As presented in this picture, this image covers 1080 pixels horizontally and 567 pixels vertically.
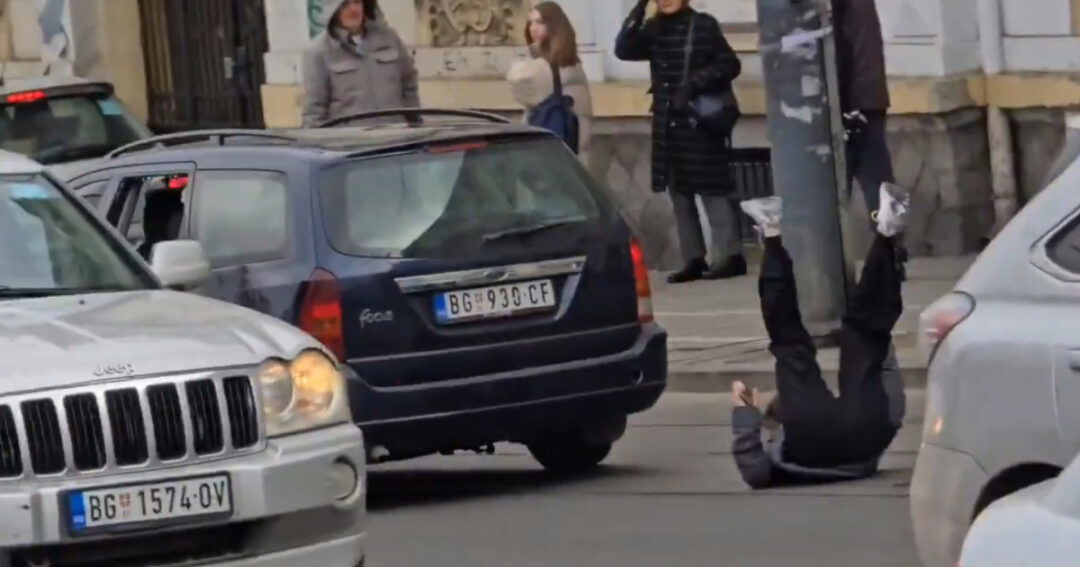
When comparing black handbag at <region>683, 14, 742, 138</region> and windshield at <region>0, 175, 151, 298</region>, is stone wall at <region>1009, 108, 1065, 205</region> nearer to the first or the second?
black handbag at <region>683, 14, 742, 138</region>

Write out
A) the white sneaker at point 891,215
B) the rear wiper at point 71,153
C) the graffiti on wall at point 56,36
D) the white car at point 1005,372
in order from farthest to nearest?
the graffiti on wall at point 56,36 → the rear wiper at point 71,153 → the white sneaker at point 891,215 → the white car at point 1005,372

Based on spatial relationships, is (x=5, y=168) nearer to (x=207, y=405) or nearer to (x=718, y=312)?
(x=207, y=405)

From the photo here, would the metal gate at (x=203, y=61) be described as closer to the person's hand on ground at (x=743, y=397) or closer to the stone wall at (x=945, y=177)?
the stone wall at (x=945, y=177)

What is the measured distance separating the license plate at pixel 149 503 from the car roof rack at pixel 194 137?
12.6 ft

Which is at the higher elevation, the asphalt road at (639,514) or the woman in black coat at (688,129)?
the woman in black coat at (688,129)

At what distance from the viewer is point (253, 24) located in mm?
23531

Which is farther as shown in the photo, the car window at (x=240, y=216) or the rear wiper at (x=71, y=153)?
the rear wiper at (x=71, y=153)

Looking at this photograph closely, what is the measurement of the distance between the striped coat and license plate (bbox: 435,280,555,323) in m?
6.59

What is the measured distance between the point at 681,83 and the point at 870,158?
6.24 ft

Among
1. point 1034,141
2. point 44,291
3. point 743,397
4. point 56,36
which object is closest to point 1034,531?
point 44,291

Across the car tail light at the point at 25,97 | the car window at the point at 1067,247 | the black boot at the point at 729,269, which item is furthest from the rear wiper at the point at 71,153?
the car window at the point at 1067,247

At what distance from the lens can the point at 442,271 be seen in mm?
10312

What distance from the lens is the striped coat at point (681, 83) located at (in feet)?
55.4

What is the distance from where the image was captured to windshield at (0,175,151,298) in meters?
8.25
